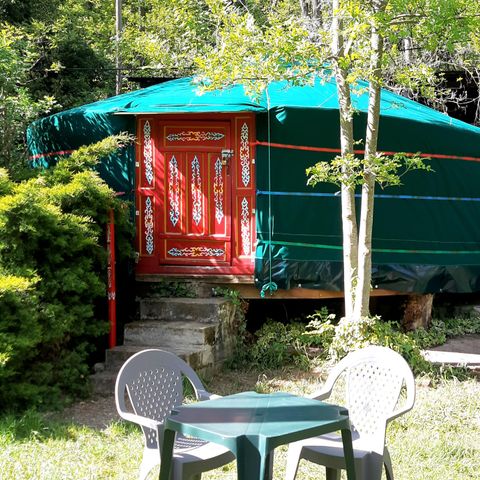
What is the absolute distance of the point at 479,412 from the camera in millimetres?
5219

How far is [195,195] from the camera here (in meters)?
7.39

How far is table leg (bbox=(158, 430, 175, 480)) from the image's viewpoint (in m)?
2.87

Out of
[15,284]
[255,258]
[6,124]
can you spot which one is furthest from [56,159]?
[15,284]

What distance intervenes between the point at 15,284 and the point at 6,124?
9.60 feet

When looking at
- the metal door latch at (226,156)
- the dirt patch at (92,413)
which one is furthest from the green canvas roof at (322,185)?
the dirt patch at (92,413)

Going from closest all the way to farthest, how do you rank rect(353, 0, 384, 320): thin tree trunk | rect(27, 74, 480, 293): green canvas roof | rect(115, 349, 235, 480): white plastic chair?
rect(115, 349, 235, 480): white plastic chair < rect(353, 0, 384, 320): thin tree trunk < rect(27, 74, 480, 293): green canvas roof

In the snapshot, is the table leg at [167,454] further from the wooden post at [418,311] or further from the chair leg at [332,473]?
the wooden post at [418,311]

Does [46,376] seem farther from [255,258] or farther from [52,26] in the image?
[52,26]

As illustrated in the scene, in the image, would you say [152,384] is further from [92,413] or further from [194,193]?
[194,193]

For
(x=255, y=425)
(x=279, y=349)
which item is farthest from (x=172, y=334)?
(x=255, y=425)

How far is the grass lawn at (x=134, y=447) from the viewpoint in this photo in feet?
13.3

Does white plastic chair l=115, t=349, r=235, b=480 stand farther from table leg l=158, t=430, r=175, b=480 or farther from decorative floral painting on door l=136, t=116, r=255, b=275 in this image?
decorative floral painting on door l=136, t=116, r=255, b=275

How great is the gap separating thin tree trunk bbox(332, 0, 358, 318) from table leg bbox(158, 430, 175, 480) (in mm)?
3526

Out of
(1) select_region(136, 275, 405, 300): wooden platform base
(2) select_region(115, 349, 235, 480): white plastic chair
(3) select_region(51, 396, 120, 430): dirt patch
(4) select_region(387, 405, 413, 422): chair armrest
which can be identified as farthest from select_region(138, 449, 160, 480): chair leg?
(1) select_region(136, 275, 405, 300): wooden platform base
